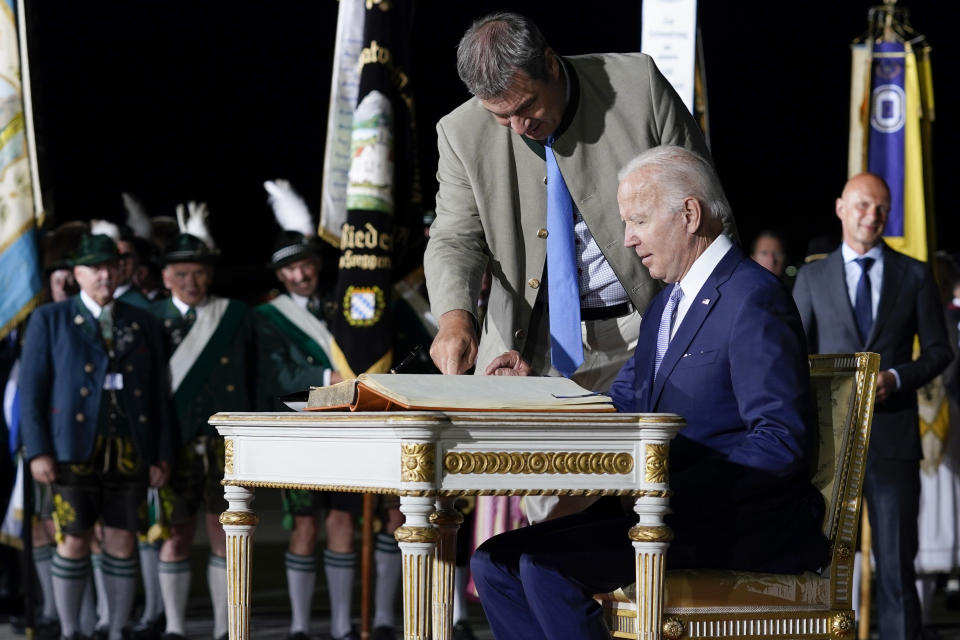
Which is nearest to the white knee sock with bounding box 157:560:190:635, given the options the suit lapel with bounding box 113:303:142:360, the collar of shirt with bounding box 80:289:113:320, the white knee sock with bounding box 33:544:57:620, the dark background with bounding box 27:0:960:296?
the white knee sock with bounding box 33:544:57:620

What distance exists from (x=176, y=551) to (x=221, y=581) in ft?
0.72

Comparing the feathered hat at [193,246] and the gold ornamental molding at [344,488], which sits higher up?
the feathered hat at [193,246]

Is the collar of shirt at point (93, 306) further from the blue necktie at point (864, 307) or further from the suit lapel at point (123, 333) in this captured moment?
the blue necktie at point (864, 307)

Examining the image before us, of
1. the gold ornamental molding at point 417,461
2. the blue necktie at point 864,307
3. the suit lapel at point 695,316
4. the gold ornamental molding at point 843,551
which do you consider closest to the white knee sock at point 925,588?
the blue necktie at point 864,307

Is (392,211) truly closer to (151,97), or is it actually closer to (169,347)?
(169,347)

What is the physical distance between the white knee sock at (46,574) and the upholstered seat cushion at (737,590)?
175 inches

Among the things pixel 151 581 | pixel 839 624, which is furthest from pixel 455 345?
pixel 151 581

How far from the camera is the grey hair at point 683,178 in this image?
9.16 ft

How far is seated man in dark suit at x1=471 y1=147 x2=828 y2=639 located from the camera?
8.52 feet

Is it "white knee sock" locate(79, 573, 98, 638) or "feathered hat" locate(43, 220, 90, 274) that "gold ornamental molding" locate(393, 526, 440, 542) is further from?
"feathered hat" locate(43, 220, 90, 274)

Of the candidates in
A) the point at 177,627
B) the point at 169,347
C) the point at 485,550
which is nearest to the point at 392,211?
the point at 169,347

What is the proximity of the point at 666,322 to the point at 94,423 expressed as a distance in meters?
3.66

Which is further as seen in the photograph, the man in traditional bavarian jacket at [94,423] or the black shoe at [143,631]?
the black shoe at [143,631]

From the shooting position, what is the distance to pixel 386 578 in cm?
622
